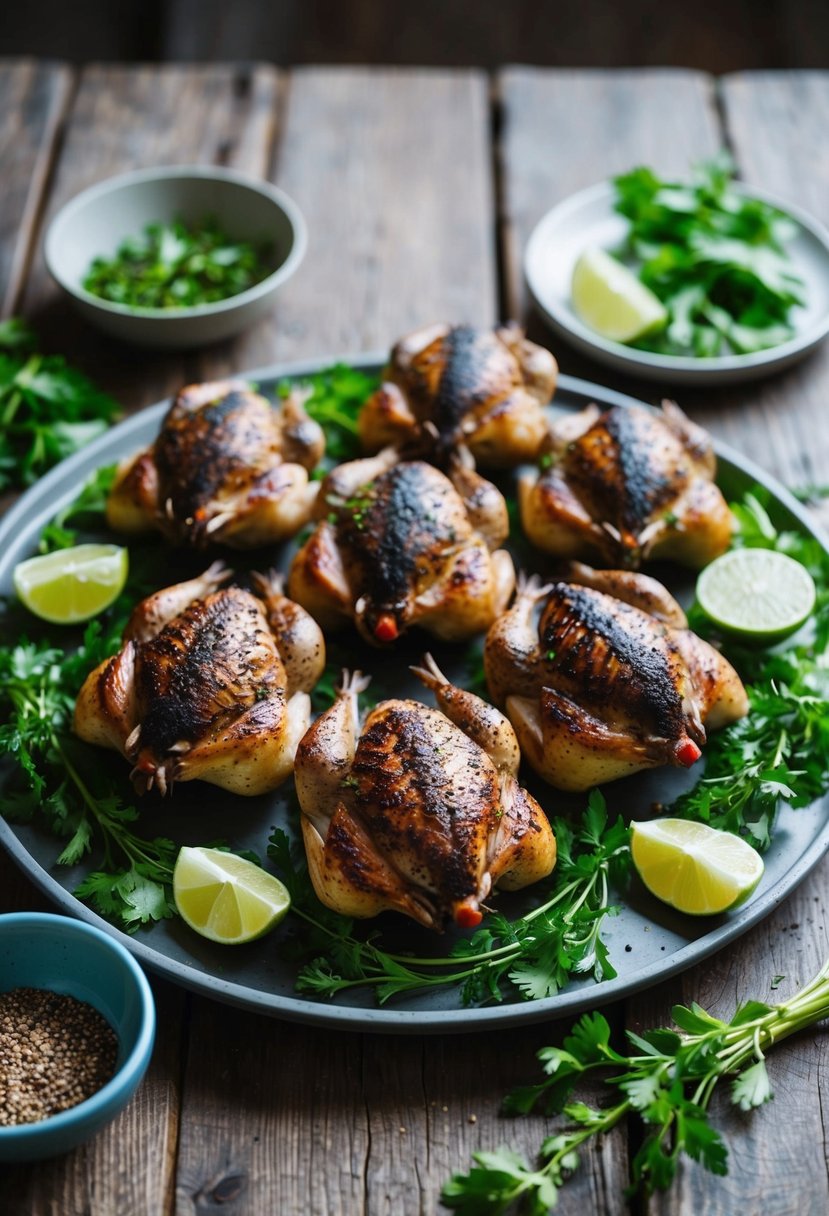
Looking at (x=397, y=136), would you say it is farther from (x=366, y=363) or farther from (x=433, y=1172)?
(x=433, y=1172)

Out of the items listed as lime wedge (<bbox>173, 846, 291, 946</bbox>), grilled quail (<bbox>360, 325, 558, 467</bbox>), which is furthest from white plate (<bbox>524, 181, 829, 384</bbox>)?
lime wedge (<bbox>173, 846, 291, 946</bbox>)

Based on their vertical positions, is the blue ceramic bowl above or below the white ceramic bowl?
below

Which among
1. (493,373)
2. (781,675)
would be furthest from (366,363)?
(781,675)

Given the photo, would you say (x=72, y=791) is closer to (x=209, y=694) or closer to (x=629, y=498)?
(x=209, y=694)

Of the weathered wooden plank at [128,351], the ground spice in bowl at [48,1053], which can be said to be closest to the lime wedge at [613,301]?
the weathered wooden plank at [128,351]

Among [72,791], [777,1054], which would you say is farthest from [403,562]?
[777,1054]

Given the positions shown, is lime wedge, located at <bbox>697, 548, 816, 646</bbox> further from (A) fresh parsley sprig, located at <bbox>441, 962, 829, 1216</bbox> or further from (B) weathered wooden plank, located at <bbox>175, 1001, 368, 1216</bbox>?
(B) weathered wooden plank, located at <bbox>175, 1001, 368, 1216</bbox>
